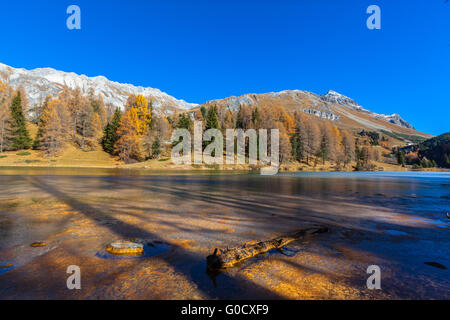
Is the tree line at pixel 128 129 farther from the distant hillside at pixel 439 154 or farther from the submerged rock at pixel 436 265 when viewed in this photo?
the distant hillside at pixel 439 154

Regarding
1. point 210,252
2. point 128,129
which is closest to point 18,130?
point 128,129

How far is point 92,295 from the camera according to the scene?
2627 mm

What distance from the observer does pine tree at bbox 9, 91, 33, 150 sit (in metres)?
53.1

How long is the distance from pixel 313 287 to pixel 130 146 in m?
60.1

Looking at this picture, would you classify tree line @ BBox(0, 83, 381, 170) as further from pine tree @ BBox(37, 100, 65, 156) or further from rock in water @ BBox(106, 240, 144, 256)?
rock in water @ BBox(106, 240, 144, 256)

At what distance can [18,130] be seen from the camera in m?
53.9

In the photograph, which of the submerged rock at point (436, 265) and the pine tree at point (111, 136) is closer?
the submerged rock at point (436, 265)

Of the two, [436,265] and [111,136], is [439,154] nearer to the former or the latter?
[111,136]

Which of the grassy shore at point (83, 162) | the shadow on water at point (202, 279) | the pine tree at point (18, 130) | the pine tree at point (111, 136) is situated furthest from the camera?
the pine tree at point (111, 136)

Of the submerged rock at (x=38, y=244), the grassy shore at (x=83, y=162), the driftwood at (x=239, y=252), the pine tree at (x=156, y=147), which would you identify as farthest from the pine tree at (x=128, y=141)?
the driftwood at (x=239, y=252)

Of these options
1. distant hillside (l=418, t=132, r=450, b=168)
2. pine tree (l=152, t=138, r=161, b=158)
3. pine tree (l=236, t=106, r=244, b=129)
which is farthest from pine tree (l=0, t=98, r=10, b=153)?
distant hillside (l=418, t=132, r=450, b=168)

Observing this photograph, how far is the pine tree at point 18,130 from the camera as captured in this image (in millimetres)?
53062
